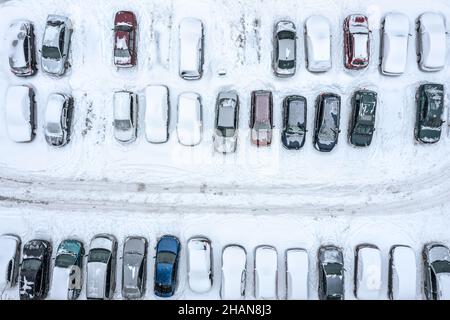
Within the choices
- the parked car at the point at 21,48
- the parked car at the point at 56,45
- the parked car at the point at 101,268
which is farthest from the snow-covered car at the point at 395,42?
the parked car at the point at 21,48

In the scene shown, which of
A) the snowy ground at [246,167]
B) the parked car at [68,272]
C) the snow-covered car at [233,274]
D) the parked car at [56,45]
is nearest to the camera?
the parked car at [68,272]

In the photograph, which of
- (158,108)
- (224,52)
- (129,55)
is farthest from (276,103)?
(129,55)

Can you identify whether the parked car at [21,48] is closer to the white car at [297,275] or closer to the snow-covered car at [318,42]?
the snow-covered car at [318,42]

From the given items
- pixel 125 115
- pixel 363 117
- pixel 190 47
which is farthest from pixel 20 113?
pixel 363 117

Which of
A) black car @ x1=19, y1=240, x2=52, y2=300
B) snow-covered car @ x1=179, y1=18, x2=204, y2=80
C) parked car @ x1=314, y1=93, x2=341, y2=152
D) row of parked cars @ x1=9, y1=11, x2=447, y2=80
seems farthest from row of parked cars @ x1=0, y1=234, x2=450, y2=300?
row of parked cars @ x1=9, y1=11, x2=447, y2=80

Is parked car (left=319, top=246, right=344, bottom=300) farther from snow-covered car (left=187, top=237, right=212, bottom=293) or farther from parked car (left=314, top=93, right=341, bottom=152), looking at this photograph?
snow-covered car (left=187, top=237, right=212, bottom=293)
